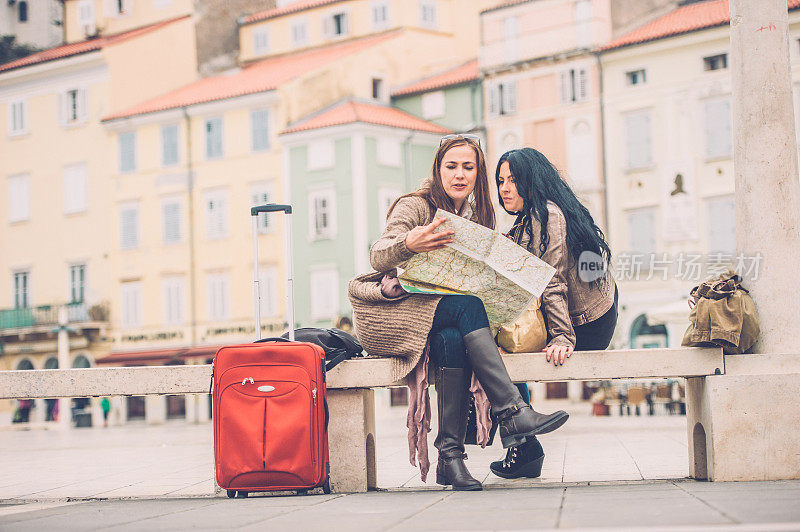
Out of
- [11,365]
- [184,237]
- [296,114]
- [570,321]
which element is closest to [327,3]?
[296,114]

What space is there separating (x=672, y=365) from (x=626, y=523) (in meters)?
2.13

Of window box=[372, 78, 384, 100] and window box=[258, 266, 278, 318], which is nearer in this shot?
window box=[258, 266, 278, 318]

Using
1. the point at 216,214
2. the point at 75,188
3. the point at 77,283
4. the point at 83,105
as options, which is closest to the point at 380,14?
the point at 216,214

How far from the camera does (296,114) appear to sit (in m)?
43.8

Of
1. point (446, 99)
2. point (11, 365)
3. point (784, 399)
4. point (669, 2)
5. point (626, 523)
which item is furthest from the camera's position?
point (11, 365)

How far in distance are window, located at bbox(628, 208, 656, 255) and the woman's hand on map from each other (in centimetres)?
3326

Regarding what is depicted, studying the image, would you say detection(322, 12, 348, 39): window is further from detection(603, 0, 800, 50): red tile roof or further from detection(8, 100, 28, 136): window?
detection(603, 0, 800, 50): red tile roof

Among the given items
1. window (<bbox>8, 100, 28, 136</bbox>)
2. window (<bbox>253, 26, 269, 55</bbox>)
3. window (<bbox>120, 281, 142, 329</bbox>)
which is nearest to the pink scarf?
window (<bbox>120, 281, 142, 329</bbox>)

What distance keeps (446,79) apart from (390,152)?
3873mm

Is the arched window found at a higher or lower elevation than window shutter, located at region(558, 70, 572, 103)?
higher

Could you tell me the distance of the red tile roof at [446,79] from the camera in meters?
43.7

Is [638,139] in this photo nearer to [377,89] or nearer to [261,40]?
[377,89]

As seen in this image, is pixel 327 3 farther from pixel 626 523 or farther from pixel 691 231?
pixel 626 523

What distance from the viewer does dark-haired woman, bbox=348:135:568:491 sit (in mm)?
6129
